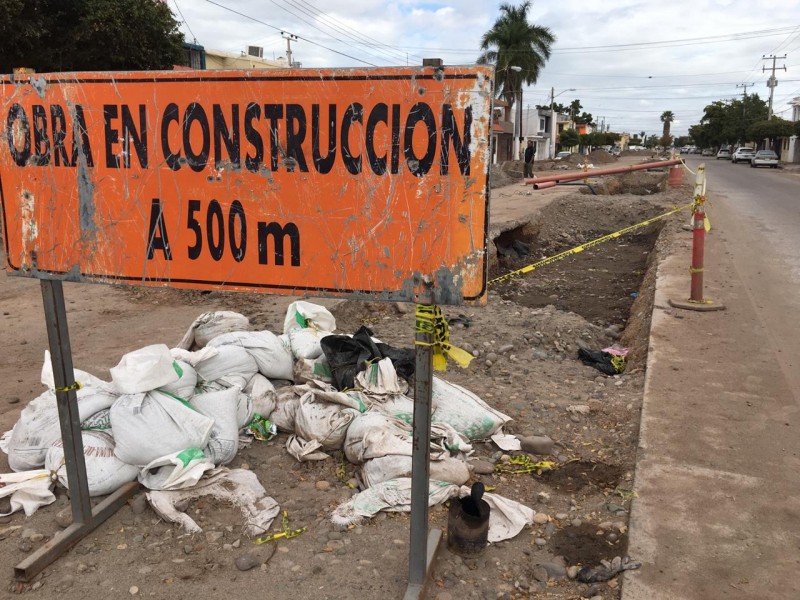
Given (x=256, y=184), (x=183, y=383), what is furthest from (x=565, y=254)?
(x=256, y=184)

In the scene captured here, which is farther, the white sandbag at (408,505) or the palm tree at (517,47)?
the palm tree at (517,47)

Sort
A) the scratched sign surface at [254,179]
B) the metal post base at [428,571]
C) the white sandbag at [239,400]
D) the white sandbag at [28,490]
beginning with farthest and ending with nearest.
→ 1. the white sandbag at [239,400]
2. the white sandbag at [28,490]
3. the metal post base at [428,571]
4. the scratched sign surface at [254,179]

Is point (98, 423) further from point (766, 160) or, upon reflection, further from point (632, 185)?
point (766, 160)

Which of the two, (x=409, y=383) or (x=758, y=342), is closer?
(x=409, y=383)

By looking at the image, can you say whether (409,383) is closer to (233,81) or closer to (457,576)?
(457,576)

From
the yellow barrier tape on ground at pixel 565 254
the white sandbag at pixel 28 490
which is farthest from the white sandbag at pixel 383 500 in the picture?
the yellow barrier tape on ground at pixel 565 254

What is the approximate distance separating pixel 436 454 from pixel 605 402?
1.56m

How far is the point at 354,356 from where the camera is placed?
4066 millimetres

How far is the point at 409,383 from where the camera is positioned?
13.5 ft

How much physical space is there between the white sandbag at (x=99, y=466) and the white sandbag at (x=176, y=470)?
0.36ft

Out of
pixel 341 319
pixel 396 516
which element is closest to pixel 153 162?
pixel 396 516

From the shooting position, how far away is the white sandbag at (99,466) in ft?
10.2

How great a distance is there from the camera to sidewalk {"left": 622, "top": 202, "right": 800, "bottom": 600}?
95.3 inches

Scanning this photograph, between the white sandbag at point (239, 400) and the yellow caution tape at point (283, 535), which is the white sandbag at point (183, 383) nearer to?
the white sandbag at point (239, 400)
